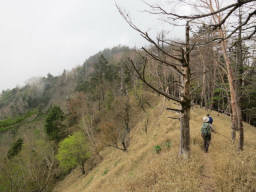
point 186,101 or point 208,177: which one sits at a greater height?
point 186,101

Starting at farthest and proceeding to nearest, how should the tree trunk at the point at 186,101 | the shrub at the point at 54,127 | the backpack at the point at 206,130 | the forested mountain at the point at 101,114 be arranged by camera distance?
1. the shrub at the point at 54,127
2. the forested mountain at the point at 101,114
3. the backpack at the point at 206,130
4. the tree trunk at the point at 186,101

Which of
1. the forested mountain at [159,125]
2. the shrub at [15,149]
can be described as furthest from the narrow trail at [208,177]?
the shrub at [15,149]

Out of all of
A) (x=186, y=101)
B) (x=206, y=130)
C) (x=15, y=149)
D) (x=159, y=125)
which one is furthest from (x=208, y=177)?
(x=15, y=149)

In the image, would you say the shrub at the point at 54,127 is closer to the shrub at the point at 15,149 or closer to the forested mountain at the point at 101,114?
the forested mountain at the point at 101,114

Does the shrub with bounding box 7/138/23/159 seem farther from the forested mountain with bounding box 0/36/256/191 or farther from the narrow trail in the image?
the narrow trail

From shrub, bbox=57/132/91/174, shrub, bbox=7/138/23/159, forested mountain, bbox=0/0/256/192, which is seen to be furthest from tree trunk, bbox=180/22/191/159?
shrub, bbox=7/138/23/159

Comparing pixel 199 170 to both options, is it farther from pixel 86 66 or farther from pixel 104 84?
pixel 86 66

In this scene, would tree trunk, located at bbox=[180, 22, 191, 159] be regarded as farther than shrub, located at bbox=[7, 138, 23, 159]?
No

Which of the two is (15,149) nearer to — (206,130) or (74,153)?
(74,153)

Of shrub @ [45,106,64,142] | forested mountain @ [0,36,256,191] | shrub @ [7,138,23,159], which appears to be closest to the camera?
forested mountain @ [0,36,256,191]

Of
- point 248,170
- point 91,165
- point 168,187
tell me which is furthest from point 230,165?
point 91,165

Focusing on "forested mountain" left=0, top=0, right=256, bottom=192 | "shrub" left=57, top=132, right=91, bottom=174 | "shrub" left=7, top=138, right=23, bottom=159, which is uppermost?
"forested mountain" left=0, top=0, right=256, bottom=192

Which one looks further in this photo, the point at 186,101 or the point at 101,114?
the point at 101,114

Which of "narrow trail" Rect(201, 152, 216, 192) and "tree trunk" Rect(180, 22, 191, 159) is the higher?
"tree trunk" Rect(180, 22, 191, 159)
